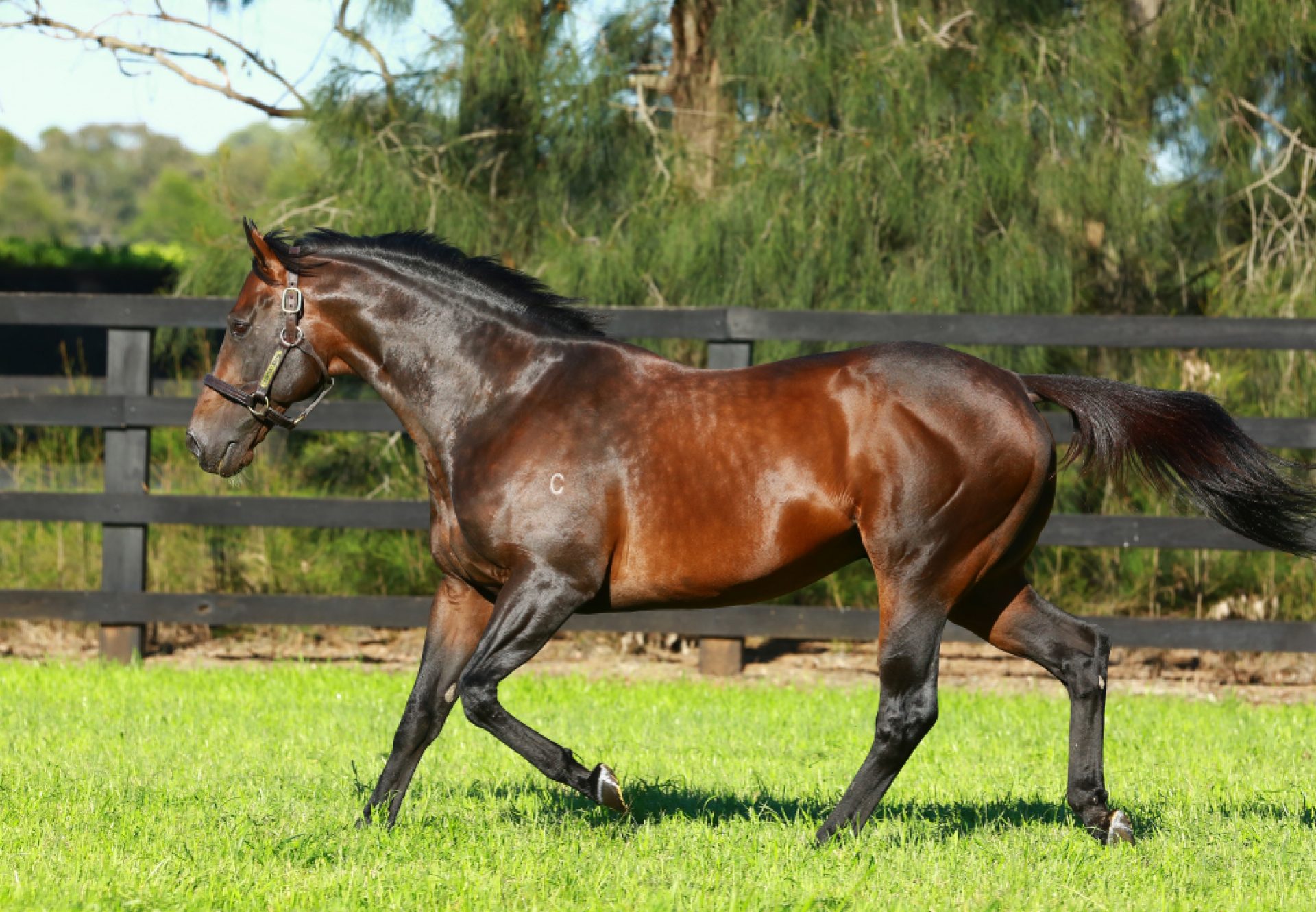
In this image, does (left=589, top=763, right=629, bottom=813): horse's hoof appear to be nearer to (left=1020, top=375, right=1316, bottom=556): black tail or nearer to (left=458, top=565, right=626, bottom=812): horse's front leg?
(left=458, top=565, right=626, bottom=812): horse's front leg

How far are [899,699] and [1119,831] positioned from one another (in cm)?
73

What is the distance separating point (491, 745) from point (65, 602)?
122 inches

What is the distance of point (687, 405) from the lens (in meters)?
4.23

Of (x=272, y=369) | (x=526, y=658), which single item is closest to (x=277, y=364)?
(x=272, y=369)

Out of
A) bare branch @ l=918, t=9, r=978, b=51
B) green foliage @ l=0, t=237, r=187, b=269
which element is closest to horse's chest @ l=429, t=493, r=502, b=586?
bare branch @ l=918, t=9, r=978, b=51

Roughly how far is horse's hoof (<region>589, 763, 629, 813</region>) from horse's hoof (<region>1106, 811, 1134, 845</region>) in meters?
1.38

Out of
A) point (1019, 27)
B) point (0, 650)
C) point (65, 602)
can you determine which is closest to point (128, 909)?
point (65, 602)

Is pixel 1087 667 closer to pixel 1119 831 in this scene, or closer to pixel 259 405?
pixel 1119 831

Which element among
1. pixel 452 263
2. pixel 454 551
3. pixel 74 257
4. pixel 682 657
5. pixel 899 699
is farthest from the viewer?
pixel 74 257

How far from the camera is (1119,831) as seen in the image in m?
4.09

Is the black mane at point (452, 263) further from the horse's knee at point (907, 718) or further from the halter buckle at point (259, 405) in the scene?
the horse's knee at point (907, 718)

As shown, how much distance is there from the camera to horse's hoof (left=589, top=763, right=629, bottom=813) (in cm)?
400

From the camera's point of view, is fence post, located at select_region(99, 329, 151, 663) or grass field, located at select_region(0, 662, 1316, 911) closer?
grass field, located at select_region(0, 662, 1316, 911)

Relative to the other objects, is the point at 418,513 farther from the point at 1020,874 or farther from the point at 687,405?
the point at 1020,874
